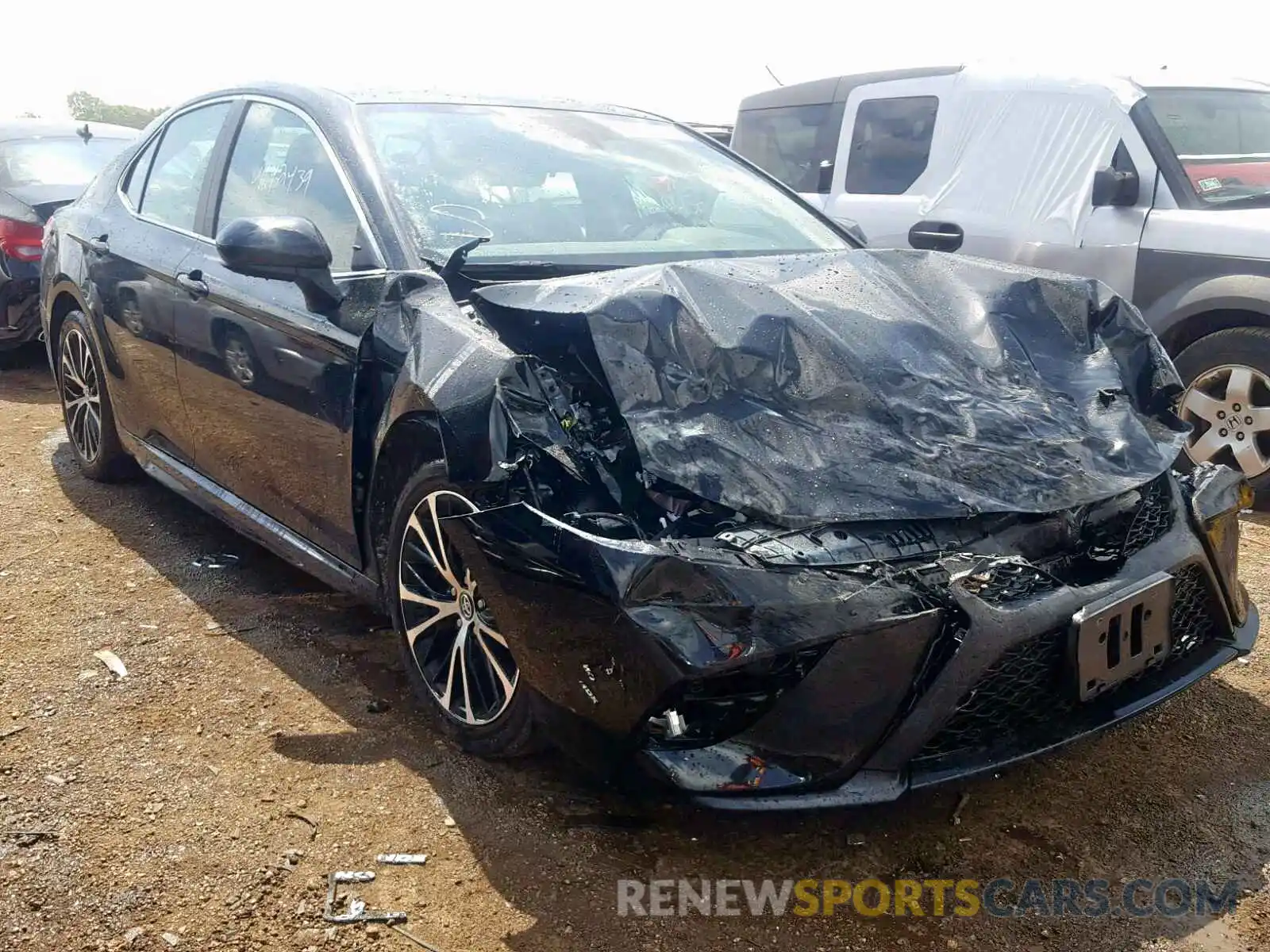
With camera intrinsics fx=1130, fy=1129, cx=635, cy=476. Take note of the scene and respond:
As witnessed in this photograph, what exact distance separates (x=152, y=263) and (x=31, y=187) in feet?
14.0

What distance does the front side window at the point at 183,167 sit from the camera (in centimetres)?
396

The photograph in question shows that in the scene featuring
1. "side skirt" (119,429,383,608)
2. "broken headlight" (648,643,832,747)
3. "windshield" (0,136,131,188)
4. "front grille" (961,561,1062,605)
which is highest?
"windshield" (0,136,131,188)

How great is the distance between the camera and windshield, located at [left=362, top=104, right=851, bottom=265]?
311 cm

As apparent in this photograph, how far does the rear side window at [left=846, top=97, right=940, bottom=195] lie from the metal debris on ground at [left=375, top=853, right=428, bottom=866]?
200 inches

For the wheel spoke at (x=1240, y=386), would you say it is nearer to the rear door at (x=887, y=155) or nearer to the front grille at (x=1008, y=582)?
the rear door at (x=887, y=155)

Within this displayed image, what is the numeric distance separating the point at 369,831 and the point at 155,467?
2.29 m

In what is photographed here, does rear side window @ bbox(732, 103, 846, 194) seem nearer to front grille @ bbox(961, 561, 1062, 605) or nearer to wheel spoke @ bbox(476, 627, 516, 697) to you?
wheel spoke @ bbox(476, 627, 516, 697)

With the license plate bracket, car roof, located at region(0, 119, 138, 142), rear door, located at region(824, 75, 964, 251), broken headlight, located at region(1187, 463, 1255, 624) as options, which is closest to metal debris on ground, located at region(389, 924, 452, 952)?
the license plate bracket

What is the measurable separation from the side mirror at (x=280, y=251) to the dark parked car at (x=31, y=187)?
4210mm

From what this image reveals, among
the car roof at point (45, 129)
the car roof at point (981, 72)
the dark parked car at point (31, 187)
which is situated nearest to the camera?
the car roof at point (981, 72)

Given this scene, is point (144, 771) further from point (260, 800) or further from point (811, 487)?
point (811, 487)

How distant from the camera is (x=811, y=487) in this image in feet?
7.57

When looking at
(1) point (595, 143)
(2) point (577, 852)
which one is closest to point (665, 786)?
(2) point (577, 852)

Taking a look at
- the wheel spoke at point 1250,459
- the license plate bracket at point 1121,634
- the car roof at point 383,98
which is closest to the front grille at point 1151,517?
the license plate bracket at point 1121,634
